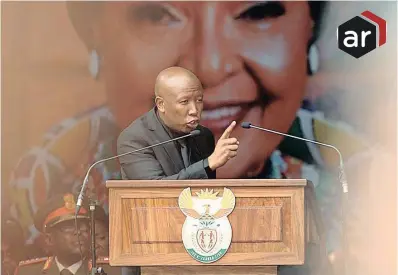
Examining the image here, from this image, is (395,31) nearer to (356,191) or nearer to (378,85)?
(378,85)

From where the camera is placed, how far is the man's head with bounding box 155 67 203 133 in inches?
169

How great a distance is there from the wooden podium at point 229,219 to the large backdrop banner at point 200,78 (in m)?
0.72

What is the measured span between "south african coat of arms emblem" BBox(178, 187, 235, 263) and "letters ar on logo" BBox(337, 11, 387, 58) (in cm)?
128

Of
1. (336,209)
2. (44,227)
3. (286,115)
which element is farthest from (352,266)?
(44,227)

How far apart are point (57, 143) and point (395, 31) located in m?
1.99

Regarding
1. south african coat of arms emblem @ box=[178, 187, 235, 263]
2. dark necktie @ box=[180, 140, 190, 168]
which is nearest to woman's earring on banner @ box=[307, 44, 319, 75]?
dark necktie @ box=[180, 140, 190, 168]

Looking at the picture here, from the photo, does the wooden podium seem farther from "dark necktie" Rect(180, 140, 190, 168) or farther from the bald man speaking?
"dark necktie" Rect(180, 140, 190, 168)

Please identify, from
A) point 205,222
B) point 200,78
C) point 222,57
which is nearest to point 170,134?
point 200,78

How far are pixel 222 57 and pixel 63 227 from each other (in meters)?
1.30

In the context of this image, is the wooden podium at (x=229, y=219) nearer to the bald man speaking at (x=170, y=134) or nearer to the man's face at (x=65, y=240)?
the bald man speaking at (x=170, y=134)

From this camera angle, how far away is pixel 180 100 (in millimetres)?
4273

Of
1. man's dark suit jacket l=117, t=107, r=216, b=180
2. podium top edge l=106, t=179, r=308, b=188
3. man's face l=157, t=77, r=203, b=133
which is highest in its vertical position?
man's face l=157, t=77, r=203, b=133

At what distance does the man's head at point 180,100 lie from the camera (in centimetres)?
428

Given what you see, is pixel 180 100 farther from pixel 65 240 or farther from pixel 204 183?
pixel 65 240
